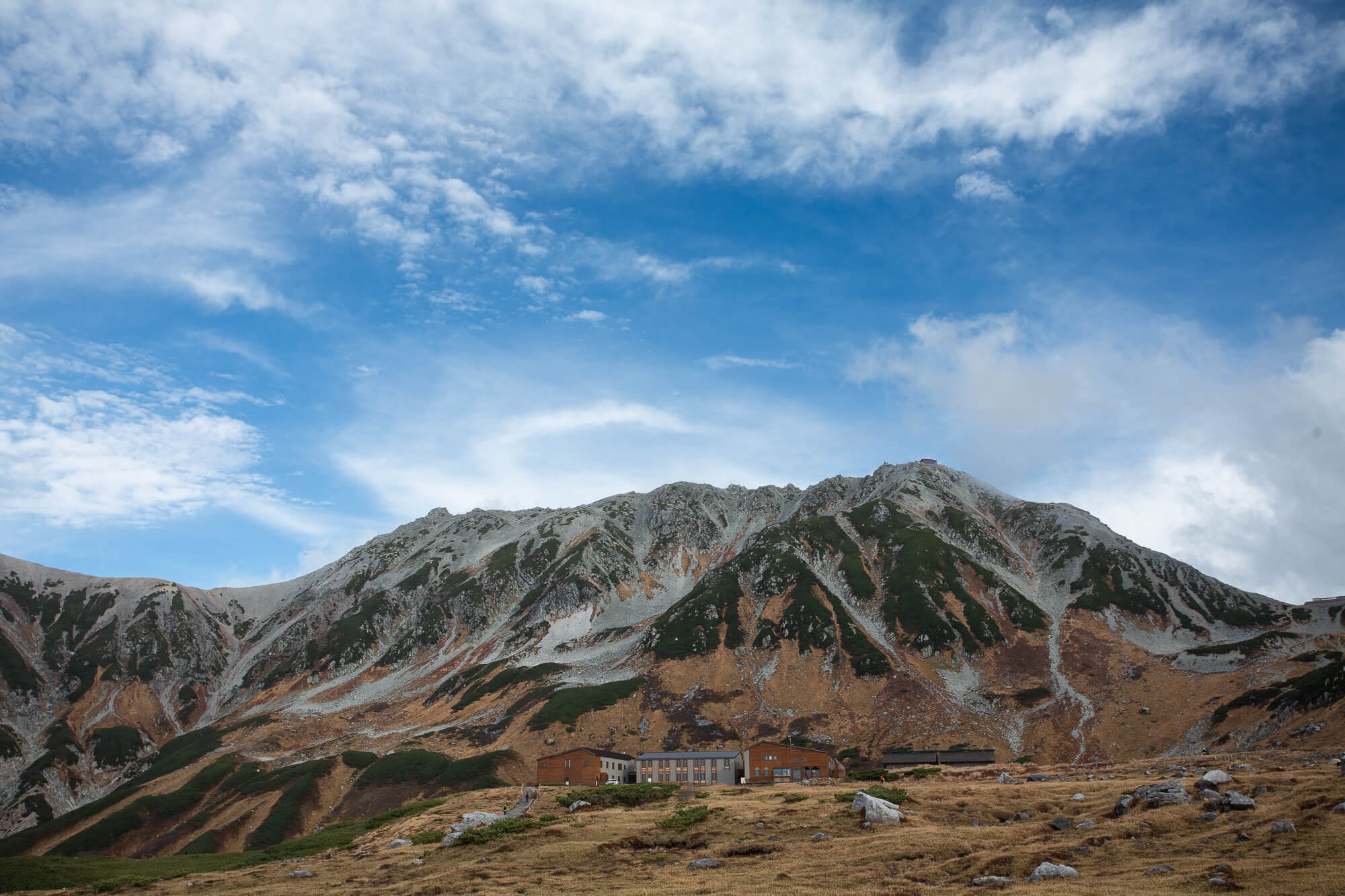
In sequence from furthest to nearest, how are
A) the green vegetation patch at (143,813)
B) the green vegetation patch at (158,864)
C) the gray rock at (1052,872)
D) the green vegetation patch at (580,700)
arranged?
the green vegetation patch at (580,700) < the green vegetation patch at (143,813) < the green vegetation patch at (158,864) < the gray rock at (1052,872)

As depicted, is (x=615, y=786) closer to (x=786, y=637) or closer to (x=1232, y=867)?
(x=1232, y=867)

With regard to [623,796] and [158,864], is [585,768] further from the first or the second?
[623,796]

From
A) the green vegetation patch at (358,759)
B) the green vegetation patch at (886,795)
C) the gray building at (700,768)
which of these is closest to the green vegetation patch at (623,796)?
the green vegetation patch at (886,795)

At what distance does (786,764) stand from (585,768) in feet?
103

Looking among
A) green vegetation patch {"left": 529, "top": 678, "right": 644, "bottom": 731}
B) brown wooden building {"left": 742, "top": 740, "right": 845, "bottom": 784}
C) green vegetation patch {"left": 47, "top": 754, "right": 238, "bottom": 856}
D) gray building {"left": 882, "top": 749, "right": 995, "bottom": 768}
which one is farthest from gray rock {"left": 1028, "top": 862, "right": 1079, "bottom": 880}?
green vegetation patch {"left": 47, "top": 754, "right": 238, "bottom": 856}

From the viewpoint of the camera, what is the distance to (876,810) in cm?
5141

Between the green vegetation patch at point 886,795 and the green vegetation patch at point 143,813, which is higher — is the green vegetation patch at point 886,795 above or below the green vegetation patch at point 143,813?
above

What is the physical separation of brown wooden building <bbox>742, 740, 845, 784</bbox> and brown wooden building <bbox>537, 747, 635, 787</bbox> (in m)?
20.2

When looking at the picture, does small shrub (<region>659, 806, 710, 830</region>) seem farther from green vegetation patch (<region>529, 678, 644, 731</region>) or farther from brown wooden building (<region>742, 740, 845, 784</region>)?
green vegetation patch (<region>529, 678, 644, 731</region>)

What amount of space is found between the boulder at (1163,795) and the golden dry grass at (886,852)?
1681 millimetres

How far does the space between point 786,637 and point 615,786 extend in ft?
416

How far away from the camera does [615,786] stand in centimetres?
7719

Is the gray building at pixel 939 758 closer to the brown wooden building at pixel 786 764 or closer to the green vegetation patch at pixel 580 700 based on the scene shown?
the brown wooden building at pixel 786 764

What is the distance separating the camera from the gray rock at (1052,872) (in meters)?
32.8
